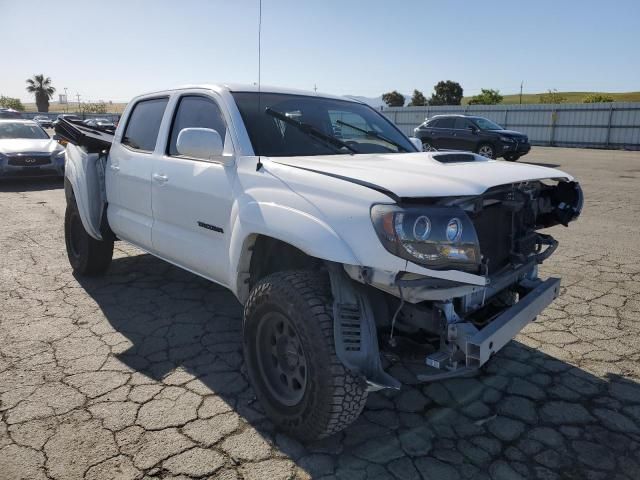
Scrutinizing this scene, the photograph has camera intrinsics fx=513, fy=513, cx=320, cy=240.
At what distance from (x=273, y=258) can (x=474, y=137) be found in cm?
1632

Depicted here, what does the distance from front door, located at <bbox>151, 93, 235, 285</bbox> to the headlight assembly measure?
4.02ft

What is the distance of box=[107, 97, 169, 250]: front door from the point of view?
4.06 m

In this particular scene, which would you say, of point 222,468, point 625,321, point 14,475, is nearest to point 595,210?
point 625,321

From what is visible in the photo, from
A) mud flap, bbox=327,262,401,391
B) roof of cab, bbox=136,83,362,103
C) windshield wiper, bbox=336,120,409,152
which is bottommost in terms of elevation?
mud flap, bbox=327,262,401,391

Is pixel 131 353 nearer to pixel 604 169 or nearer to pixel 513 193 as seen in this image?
pixel 513 193

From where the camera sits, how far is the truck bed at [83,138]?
479cm

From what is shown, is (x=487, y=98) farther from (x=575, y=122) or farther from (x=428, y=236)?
(x=428, y=236)

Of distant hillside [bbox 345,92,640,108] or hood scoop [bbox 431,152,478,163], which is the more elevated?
distant hillside [bbox 345,92,640,108]

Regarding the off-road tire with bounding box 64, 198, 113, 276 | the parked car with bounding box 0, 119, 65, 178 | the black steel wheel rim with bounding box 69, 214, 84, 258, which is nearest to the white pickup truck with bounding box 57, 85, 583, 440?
the off-road tire with bounding box 64, 198, 113, 276

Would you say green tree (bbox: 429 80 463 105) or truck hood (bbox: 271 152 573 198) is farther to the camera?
green tree (bbox: 429 80 463 105)

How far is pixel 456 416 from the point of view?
2.94m

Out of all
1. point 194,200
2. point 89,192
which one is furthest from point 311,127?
point 89,192

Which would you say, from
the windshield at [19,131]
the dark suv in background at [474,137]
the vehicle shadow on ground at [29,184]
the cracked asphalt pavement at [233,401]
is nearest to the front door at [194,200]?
the cracked asphalt pavement at [233,401]

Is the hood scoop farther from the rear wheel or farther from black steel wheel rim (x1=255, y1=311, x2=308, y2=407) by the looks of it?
the rear wheel
